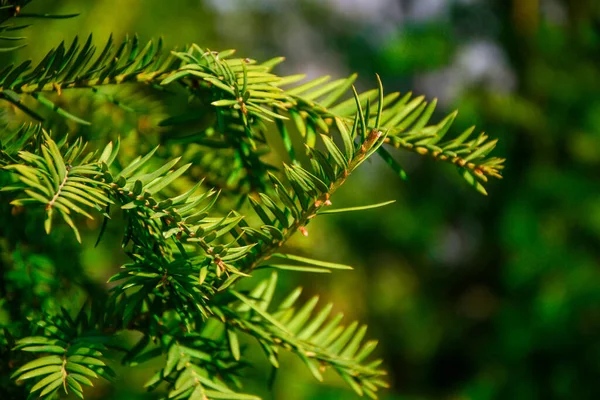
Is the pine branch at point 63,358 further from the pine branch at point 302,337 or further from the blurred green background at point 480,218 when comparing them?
the blurred green background at point 480,218

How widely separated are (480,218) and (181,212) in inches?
61.9

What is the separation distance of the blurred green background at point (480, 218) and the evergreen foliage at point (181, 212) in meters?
0.30

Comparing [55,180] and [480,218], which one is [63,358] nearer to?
[55,180]

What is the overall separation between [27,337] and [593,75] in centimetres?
129

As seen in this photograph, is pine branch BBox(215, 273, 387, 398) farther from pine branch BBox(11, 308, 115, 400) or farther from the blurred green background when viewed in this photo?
the blurred green background

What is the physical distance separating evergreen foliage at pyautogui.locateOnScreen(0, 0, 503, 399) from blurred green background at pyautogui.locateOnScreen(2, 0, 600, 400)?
11.8 inches

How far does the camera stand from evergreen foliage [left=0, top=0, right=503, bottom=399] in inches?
8.3

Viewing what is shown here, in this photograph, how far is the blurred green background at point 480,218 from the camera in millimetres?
1088

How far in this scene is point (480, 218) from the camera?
167cm

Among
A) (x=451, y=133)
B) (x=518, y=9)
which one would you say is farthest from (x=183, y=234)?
(x=518, y=9)

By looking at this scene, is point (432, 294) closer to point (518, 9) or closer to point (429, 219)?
point (429, 219)

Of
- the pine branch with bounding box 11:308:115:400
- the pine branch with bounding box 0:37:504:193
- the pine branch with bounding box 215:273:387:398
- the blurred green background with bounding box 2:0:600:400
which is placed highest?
the blurred green background with bounding box 2:0:600:400

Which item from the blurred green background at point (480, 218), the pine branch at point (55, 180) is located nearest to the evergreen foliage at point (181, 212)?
the pine branch at point (55, 180)

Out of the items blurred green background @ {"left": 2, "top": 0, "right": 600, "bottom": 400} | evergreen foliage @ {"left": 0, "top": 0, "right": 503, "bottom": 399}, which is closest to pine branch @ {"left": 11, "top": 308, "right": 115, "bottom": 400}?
evergreen foliage @ {"left": 0, "top": 0, "right": 503, "bottom": 399}
